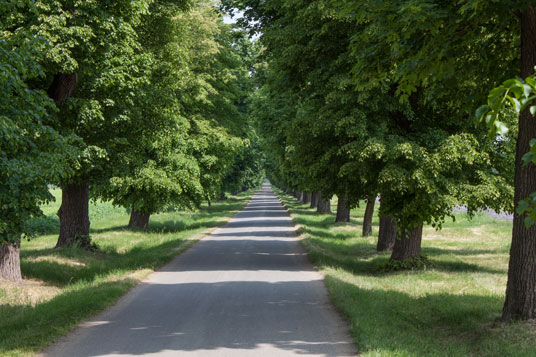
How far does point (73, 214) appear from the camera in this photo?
17969 millimetres

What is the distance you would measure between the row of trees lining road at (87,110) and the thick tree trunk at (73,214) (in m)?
0.03

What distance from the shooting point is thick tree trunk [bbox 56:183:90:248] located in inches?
701

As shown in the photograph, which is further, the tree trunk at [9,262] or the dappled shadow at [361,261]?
the dappled shadow at [361,261]

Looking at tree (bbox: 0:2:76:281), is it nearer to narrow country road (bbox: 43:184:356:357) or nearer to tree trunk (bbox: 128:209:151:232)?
narrow country road (bbox: 43:184:356:357)

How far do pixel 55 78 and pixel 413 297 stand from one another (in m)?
11.0

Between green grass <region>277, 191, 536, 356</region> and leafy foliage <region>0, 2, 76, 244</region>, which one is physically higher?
leafy foliage <region>0, 2, 76, 244</region>

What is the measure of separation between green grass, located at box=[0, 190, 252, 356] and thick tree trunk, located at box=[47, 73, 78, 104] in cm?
440

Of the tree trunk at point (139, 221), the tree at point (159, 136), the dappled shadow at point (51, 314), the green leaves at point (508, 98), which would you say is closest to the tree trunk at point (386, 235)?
the tree at point (159, 136)

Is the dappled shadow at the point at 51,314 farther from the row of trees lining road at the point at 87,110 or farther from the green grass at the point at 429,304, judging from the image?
the green grass at the point at 429,304

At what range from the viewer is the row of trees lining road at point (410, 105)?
7535 millimetres

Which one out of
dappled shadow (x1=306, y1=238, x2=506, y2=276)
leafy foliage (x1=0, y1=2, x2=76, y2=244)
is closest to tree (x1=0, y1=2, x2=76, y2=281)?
leafy foliage (x1=0, y1=2, x2=76, y2=244)

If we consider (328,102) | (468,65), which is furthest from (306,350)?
(328,102)

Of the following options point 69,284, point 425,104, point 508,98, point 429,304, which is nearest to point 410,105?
point 425,104

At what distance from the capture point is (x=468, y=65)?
→ 8.59 metres
